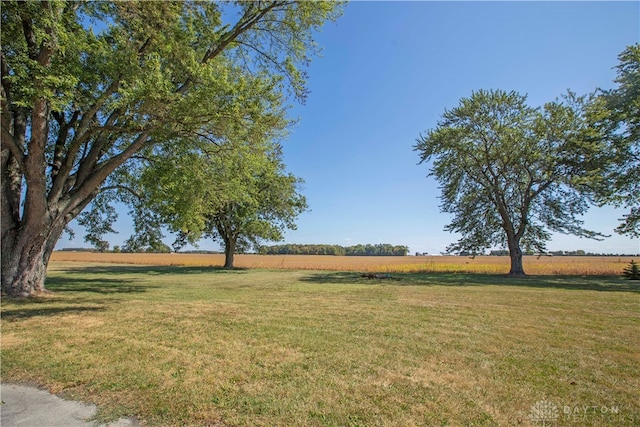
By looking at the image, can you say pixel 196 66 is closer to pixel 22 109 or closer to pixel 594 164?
pixel 22 109

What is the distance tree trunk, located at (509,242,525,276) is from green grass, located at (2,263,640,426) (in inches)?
635

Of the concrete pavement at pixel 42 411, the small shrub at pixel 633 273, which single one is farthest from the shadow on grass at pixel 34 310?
the small shrub at pixel 633 273

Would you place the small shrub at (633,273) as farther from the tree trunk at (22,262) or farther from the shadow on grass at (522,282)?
the tree trunk at (22,262)

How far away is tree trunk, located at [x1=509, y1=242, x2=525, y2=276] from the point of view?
76.6ft

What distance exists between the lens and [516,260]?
2372 cm

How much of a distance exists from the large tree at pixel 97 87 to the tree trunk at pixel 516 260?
21.4 meters

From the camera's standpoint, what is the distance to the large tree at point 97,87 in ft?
26.0

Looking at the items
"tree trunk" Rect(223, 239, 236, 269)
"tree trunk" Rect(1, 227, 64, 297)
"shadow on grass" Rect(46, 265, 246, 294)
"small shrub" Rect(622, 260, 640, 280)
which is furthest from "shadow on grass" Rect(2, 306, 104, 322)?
"small shrub" Rect(622, 260, 640, 280)

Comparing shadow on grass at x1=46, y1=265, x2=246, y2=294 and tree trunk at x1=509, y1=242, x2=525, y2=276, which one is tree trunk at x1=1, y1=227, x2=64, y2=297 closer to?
shadow on grass at x1=46, y1=265, x2=246, y2=294

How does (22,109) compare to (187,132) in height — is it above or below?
above

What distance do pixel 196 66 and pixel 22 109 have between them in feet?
20.3

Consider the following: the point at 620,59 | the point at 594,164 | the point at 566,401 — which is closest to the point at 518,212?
the point at 594,164

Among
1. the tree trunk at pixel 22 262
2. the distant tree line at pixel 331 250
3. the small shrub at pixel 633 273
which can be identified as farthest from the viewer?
the distant tree line at pixel 331 250

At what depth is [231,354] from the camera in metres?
4.82
